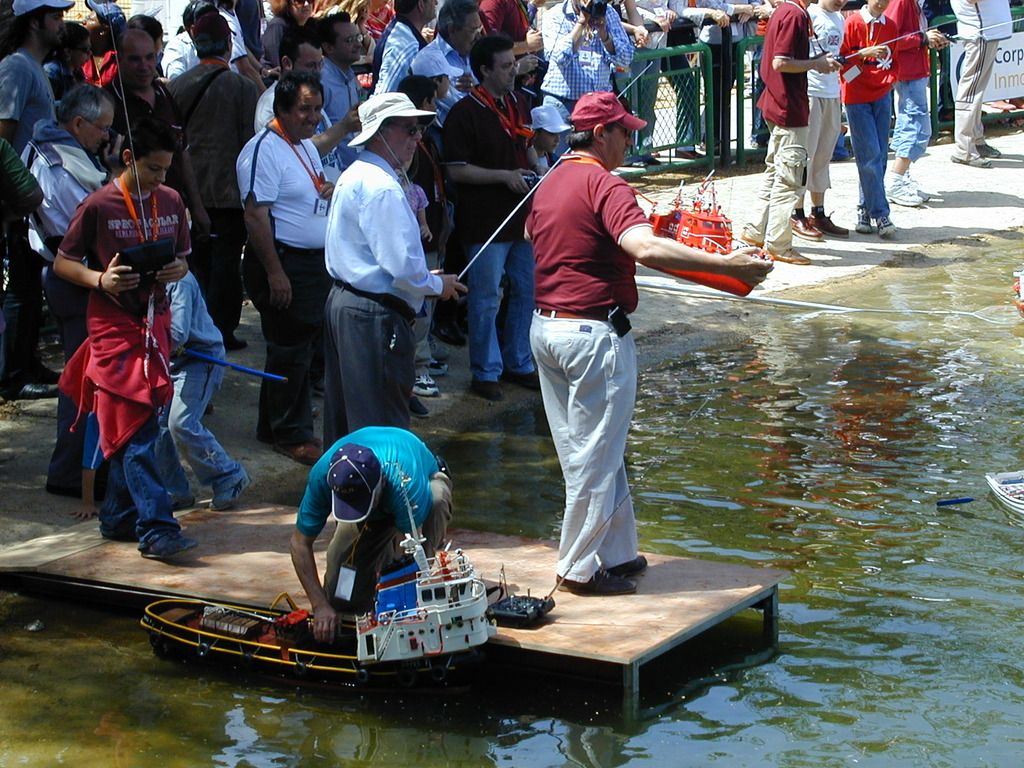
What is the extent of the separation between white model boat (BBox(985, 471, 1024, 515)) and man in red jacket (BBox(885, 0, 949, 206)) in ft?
23.7

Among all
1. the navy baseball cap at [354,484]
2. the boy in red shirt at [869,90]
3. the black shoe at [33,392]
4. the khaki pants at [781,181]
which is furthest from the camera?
the boy in red shirt at [869,90]

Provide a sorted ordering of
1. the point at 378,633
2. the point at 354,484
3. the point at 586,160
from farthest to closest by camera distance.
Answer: the point at 586,160 → the point at 378,633 → the point at 354,484

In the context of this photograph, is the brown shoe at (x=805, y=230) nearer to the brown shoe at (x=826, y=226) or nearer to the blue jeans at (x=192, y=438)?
the brown shoe at (x=826, y=226)

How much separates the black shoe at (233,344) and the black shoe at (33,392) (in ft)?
4.13

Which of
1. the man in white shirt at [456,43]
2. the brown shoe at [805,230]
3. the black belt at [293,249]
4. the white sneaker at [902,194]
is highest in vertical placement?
the man in white shirt at [456,43]

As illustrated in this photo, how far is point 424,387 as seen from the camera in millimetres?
10172

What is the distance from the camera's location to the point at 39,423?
9.18 meters

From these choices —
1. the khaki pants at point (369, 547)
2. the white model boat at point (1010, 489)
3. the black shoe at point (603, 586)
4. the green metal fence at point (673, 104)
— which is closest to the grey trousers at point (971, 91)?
the green metal fence at point (673, 104)

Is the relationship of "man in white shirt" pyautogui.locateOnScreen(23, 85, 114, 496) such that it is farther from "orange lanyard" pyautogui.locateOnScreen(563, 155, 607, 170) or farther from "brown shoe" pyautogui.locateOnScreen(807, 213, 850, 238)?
"brown shoe" pyautogui.locateOnScreen(807, 213, 850, 238)

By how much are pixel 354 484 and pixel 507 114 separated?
4693mm

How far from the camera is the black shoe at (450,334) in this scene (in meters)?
11.2

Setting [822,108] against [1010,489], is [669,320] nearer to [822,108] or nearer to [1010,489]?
[822,108]

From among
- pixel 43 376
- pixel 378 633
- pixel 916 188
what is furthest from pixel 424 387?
pixel 916 188

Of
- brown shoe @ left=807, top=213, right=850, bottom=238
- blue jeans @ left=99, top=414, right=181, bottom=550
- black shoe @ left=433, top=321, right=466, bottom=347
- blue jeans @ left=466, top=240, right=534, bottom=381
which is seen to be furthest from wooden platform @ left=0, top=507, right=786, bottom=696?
brown shoe @ left=807, top=213, right=850, bottom=238
